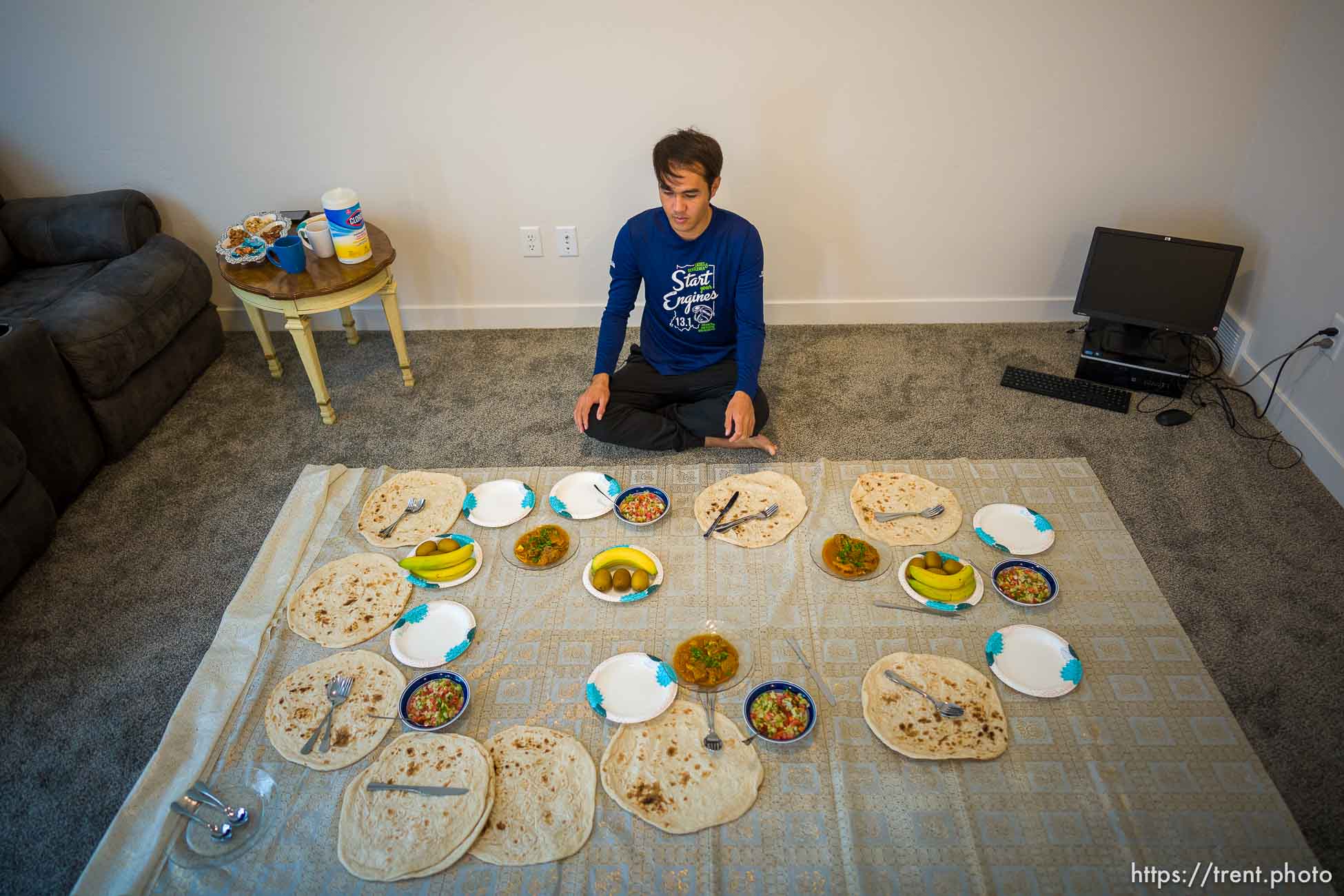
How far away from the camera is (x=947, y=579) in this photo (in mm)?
1549

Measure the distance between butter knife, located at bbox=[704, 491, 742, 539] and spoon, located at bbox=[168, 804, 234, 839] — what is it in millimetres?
996

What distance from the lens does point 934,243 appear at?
296 cm

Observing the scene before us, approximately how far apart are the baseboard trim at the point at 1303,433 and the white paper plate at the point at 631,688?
213cm

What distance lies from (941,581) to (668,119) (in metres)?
1.85

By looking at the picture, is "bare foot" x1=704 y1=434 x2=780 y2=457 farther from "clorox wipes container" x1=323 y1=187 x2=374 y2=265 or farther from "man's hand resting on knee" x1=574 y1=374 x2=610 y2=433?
"clorox wipes container" x1=323 y1=187 x2=374 y2=265

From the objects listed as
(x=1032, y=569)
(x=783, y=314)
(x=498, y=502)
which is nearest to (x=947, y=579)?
(x=1032, y=569)

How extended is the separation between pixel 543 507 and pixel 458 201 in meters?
1.58

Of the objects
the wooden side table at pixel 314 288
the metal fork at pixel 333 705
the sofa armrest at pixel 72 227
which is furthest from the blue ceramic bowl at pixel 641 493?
the sofa armrest at pixel 72 227

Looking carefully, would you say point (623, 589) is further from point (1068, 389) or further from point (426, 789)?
point (1068, 389)

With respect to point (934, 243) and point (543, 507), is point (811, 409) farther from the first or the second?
point (543, 507)

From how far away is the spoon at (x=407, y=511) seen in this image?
5.75 ft

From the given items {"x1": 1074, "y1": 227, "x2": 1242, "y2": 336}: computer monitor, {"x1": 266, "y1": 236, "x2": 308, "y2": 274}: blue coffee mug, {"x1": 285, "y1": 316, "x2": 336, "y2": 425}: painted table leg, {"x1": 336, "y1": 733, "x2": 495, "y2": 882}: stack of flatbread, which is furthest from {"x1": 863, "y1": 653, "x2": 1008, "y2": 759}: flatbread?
{"x1": 266, "y1": 236, "x2": 308, "y2": 274}: blue coffee mug

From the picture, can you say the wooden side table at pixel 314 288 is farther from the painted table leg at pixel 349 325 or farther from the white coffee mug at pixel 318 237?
the painted table leg at pixel 349 325

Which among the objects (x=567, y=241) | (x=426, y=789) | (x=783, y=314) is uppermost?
(x=567, y=241)
